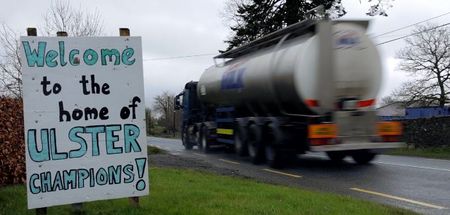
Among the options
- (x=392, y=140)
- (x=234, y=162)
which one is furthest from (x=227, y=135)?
(x=392, y=140)

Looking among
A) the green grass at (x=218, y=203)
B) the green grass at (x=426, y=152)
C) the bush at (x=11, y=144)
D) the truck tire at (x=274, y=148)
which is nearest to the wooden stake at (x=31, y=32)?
the green grass at (x=218, y=203)

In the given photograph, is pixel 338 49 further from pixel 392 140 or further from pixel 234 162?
pixel 234 162

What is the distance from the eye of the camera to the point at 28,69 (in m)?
6.27

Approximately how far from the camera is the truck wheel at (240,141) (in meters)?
16.7

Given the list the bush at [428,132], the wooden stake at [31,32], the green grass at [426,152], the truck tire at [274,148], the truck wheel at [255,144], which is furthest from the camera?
the bush at [428,132]

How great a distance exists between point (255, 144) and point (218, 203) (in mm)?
8741

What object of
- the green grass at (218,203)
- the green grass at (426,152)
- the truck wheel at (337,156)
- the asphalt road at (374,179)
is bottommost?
the green grass at (426,152)

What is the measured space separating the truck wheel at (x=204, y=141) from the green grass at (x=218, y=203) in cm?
1253

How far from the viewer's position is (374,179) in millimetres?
11680

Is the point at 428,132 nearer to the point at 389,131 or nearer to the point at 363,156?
the point at 363,156

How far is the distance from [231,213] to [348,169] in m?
7.83

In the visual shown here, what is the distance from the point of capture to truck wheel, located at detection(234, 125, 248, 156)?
16.7 metres

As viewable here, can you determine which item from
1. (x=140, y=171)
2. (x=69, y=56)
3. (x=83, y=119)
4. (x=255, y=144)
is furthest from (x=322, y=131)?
(x=69, y=56)

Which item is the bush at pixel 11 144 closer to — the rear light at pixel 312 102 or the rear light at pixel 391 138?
the rear light at pixel 312 102
